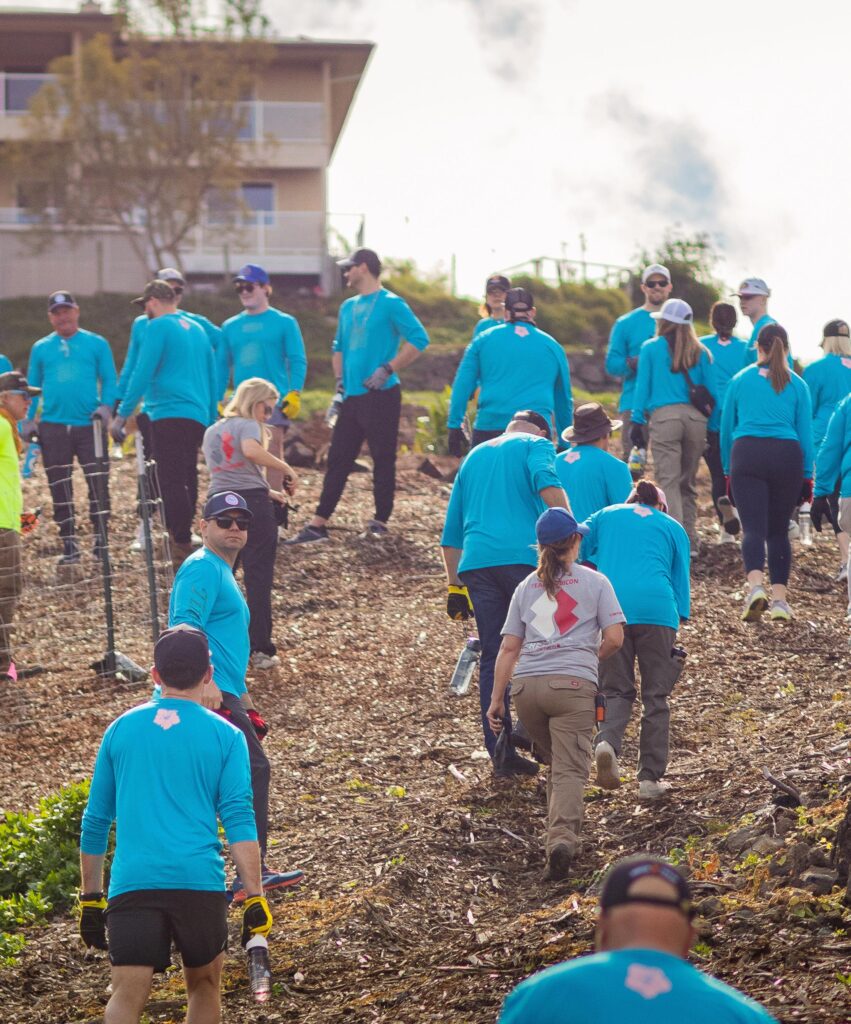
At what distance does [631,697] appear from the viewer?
8.02 metres

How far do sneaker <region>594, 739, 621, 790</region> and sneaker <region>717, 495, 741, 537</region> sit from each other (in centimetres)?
575

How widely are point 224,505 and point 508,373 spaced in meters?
4.51

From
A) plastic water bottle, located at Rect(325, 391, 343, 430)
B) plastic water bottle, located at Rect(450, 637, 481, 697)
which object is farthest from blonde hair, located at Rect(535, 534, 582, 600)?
plastic water bottle, located at Rect(325, 391, 343, 430)

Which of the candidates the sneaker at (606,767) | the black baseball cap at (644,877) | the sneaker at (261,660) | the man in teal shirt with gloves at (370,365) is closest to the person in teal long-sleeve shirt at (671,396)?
the man in teal shirt with gloves at (370,365)

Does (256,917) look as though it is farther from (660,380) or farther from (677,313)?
(660,380)

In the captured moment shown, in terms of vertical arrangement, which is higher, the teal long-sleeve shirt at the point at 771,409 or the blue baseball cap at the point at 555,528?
the teal long-sleeve shirt at the point at 771,409

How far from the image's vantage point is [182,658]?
5.16 metres

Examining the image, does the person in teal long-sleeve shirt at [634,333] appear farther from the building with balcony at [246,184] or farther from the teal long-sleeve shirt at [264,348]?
the building with balcony at [246,184]

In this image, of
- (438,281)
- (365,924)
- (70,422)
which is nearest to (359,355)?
(70,422)

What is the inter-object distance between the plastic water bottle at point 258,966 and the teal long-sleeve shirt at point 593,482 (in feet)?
14.5

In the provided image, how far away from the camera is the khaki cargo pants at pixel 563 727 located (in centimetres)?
700

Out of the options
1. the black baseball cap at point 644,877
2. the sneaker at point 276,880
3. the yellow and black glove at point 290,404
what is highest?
the yellow and black glove at point 290,404

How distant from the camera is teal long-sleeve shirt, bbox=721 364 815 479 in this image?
1088 centimetres

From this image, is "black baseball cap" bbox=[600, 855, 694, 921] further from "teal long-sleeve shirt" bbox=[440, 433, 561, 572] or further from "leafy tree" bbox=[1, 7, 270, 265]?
"leafy tree" bbox=[1, 7, 270, 265]
